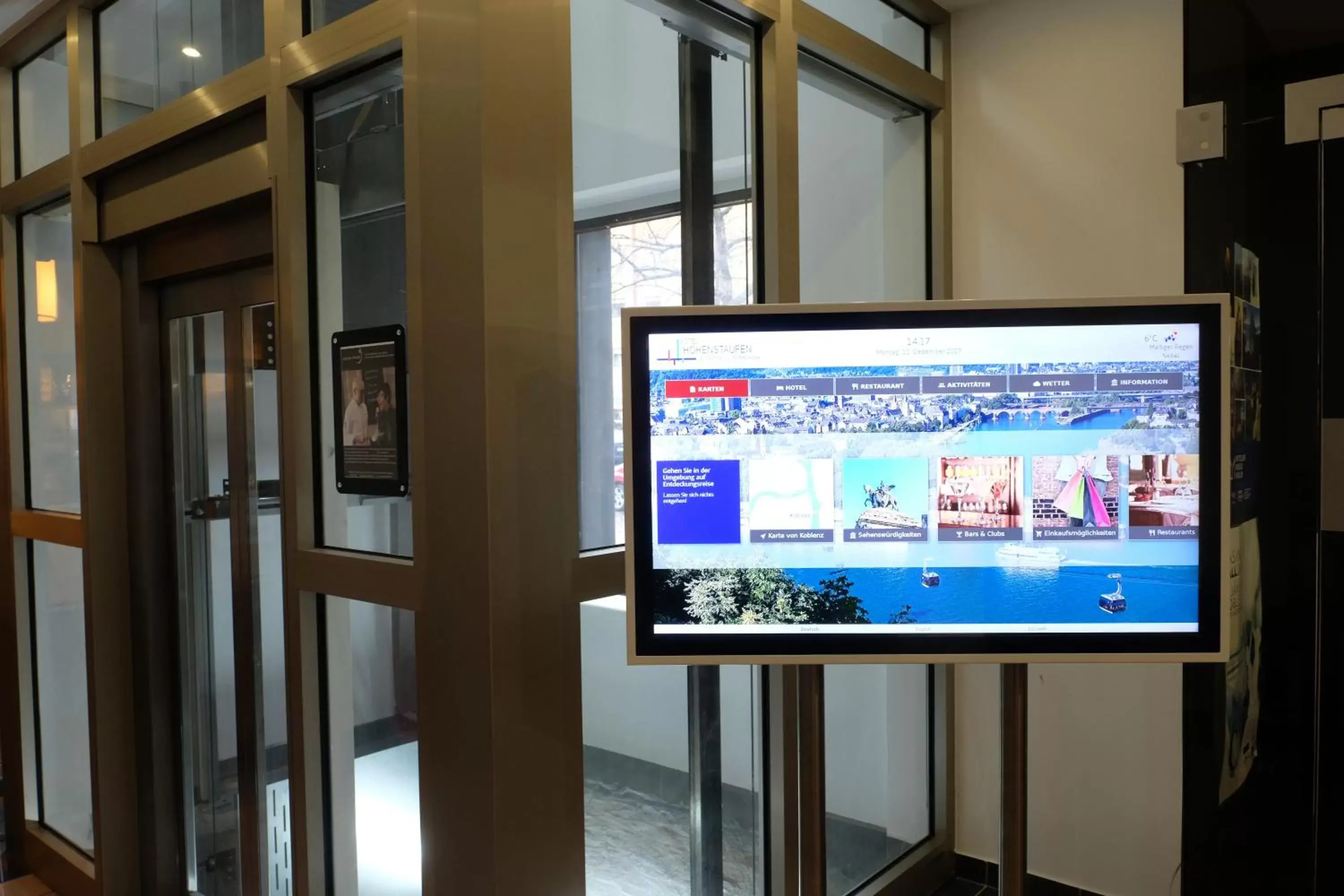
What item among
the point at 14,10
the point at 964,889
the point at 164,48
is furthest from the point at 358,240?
the point at 964,889

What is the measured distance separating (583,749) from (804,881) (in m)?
0.47

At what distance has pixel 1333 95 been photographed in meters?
1.83

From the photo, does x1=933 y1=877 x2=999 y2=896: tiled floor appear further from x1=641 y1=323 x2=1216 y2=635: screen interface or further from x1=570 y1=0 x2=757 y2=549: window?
x1=570 y1=0 x2=757 y2=549: window

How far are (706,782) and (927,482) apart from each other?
3.24 feet

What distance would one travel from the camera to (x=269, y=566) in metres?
2.30

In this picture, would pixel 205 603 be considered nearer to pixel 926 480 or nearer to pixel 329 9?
pixel 329 9

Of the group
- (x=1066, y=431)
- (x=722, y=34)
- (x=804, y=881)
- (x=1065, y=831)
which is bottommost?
(x=1065, y=831)

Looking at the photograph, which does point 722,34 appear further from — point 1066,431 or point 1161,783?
point 1161,783

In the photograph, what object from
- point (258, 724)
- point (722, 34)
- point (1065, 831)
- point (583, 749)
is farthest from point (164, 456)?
point (1065, 831)

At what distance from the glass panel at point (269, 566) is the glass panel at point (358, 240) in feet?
1.25

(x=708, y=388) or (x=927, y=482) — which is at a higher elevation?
(x=708, y=388)

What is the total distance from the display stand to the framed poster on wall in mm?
1159

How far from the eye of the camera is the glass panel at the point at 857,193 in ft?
7.77

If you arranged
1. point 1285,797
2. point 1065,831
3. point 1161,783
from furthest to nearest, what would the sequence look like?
point 1065,831, point 1161,783, point 1285,797
